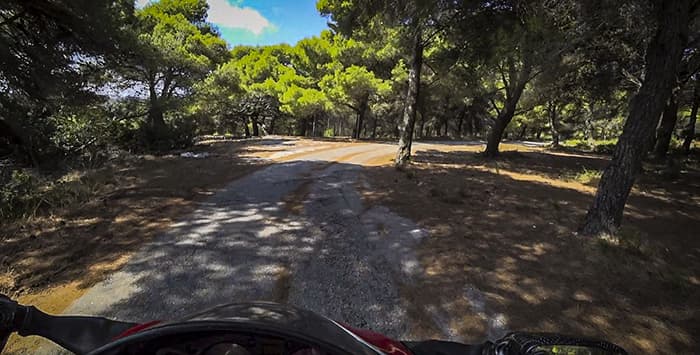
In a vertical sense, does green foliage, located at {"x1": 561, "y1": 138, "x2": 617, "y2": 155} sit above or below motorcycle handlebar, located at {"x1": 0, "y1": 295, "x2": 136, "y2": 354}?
above

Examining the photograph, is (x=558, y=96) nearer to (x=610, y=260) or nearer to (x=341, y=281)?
(x=610, y=260)

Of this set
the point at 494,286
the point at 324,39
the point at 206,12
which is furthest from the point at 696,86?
the point at 206,12

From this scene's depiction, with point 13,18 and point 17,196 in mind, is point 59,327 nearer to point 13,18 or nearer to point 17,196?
point 17,196

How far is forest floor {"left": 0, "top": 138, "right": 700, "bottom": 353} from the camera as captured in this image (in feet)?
10.2

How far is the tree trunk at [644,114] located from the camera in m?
4.21

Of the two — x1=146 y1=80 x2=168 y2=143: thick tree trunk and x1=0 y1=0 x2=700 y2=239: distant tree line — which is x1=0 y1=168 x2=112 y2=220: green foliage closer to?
x1=0 y1=0 x2=700 y2=239: distant tree line

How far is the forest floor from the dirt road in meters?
0.04

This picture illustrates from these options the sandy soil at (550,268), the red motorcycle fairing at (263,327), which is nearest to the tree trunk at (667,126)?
the sandy soil at (550,268)

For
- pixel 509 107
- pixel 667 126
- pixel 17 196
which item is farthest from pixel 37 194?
pixel 667 126

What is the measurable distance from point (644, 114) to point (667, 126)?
13.6 metres

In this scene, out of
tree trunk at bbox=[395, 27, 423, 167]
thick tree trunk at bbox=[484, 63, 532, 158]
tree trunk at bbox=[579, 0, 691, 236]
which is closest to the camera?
tree trunk at bbox=[579, 0, 691, 236]

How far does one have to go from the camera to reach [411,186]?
8148mm

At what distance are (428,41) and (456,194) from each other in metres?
5.19

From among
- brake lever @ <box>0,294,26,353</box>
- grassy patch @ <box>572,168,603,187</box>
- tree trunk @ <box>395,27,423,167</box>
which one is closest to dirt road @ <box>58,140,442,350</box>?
brake lever @ <box>0,294,26,353</box>
